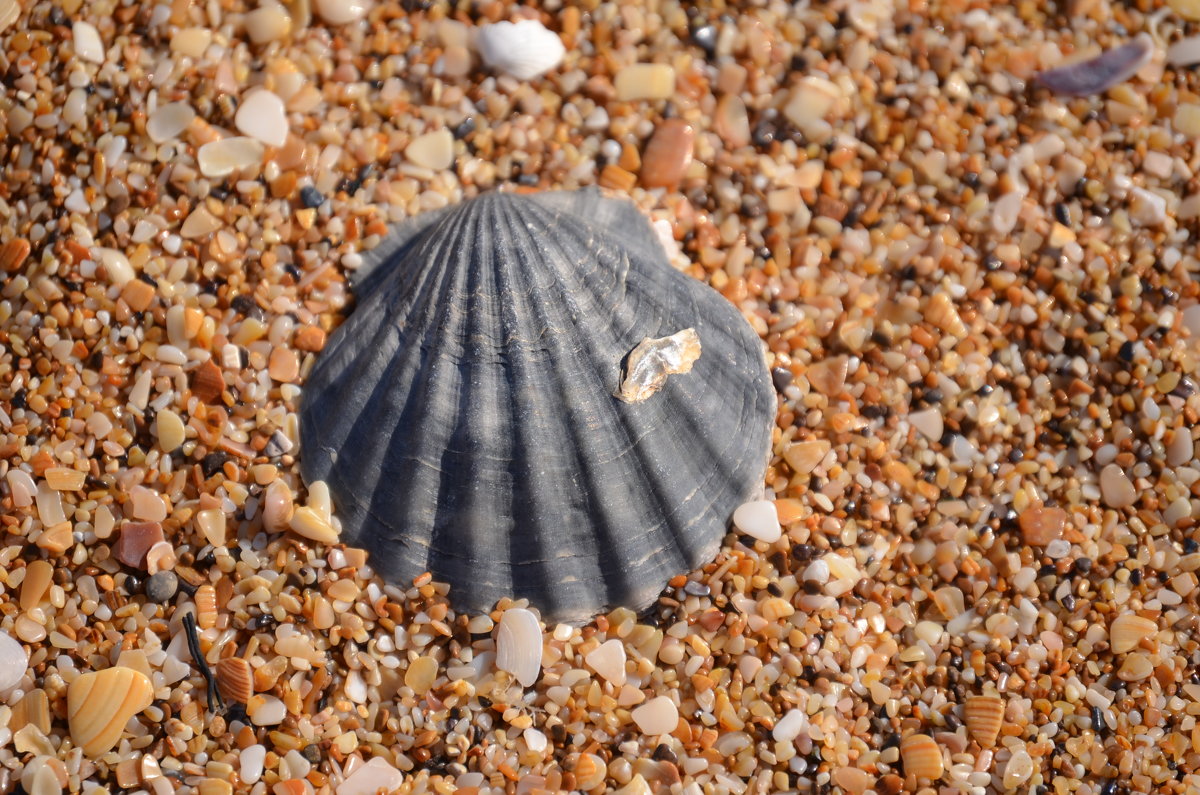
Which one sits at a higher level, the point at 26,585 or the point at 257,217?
the point at 257,217

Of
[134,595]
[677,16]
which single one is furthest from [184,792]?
[677,16]

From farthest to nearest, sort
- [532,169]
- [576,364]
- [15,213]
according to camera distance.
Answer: [532,169] → [15,213] → [576,364]

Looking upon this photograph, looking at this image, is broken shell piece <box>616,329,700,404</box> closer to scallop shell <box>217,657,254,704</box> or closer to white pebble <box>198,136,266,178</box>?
scallop shell <box>217,657,254,704</box>

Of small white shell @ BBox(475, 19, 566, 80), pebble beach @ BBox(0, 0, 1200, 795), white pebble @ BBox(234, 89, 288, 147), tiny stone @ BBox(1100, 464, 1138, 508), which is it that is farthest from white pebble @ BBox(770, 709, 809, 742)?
white pebble @ BBox(234, 89, 288, 147)

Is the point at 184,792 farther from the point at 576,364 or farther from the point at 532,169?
the point at 532,169

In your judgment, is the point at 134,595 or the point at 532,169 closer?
the point at 134,595

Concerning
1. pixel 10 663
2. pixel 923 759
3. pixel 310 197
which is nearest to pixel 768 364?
pixel 923 759
